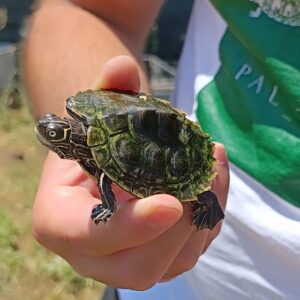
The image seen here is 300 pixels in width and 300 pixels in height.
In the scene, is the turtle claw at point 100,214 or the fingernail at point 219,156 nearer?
the turtle claw at point 100,214

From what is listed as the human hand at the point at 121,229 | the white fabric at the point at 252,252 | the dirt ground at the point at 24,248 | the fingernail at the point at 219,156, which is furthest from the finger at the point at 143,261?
the dirt ground at the point at 24,248

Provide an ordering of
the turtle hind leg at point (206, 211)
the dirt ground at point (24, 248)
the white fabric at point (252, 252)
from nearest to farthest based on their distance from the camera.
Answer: the turtle hind leg at point (206, 211) < the white fabric at point (252, 252) < the dirt ground at point (24, 248)

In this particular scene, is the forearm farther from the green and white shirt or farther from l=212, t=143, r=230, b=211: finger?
l=212, t=143, r=230, b=211: finger

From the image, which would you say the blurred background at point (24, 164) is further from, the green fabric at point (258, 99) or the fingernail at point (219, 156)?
the fingernail at point (219, 156)

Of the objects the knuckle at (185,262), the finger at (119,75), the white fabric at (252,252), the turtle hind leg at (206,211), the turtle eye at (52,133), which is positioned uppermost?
the finger at (119,75)

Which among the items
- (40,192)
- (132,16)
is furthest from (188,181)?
(132,16)

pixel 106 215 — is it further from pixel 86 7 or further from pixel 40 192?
pixel 86 7

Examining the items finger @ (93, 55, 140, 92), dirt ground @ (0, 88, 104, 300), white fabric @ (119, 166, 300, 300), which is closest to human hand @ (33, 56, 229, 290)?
finger @ (93, 55, 140, 92)
